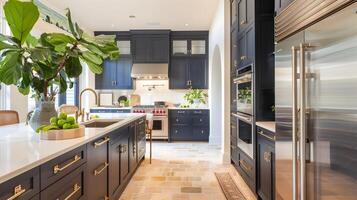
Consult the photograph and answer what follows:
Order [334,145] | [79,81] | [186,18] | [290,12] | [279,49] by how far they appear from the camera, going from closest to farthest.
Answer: [334,145]
[290,12]
[279,49]
[186,18]
[79,81]

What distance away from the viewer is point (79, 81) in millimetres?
6723

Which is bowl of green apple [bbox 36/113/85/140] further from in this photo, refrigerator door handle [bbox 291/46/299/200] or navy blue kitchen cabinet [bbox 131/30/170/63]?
navy blue kitchen cabinet [bbox 131/30/170/63]

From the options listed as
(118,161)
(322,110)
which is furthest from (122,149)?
(322,110)

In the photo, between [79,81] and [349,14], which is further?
[79,81]

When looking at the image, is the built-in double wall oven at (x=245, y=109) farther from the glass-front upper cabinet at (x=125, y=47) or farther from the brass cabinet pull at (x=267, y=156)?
the glass-front upper cabinet at (x=125, y=47)

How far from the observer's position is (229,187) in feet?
10.9

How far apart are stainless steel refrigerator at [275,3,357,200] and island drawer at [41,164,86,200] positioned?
4.52 feet

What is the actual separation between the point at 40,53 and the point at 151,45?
541 centimetres

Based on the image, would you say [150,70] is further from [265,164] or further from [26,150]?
[26,150]

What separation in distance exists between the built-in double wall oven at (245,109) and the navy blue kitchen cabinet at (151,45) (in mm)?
3338

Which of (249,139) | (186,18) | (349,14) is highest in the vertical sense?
(186,18)

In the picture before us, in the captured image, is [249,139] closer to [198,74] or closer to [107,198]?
[107,198]

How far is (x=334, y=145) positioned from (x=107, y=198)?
1.96m

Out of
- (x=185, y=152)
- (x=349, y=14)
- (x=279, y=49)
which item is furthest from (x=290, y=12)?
(x=185, y=152)
